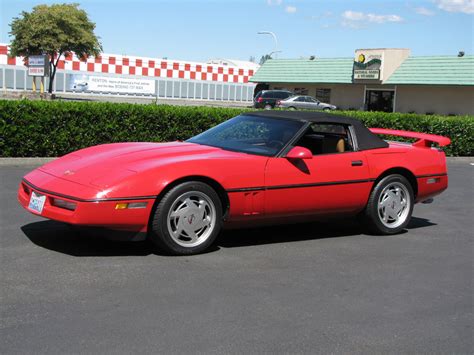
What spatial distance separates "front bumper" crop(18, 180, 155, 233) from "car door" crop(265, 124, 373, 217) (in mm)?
1221

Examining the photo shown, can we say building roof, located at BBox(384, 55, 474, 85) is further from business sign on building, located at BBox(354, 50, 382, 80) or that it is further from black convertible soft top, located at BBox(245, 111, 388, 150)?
black convertible soft top, located at BBox(245, 111, 388, 150)

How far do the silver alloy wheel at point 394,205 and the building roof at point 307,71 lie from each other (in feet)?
105

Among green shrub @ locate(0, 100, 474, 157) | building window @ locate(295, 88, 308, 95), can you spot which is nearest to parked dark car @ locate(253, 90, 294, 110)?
building window @ locate(295, 88, 308, 95)

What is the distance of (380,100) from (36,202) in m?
34.8

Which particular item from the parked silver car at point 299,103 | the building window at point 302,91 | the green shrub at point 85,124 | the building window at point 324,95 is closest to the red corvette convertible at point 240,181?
the green shrub at point 85,124

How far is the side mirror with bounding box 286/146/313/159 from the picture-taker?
5.72m

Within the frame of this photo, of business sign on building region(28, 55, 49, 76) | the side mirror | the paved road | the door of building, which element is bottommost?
the paved road

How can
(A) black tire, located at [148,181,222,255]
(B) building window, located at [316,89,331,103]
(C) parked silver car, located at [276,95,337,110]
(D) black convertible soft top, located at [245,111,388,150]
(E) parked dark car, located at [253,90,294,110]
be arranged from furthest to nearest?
(B) building window, located at [316,89,331,103] → (E) parked dark car, located at [253,90,294,110] → (C) parked silver car, located at [276,95,337,110] → (D) black convertible soft top, located at [245,111,388,150] → (A) black tire, located at [148,181,222,255]

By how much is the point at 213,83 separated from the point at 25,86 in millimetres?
14256

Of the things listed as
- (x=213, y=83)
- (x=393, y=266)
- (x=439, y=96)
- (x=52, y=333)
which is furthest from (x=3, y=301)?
(x=213, y=83)

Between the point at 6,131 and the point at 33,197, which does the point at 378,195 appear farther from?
the point at 6,131

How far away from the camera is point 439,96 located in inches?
1388

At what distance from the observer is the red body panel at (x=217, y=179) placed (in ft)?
16.4

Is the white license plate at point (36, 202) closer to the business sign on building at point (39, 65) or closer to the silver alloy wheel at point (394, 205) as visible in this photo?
the silver alloy wheel at point (394, 205)
